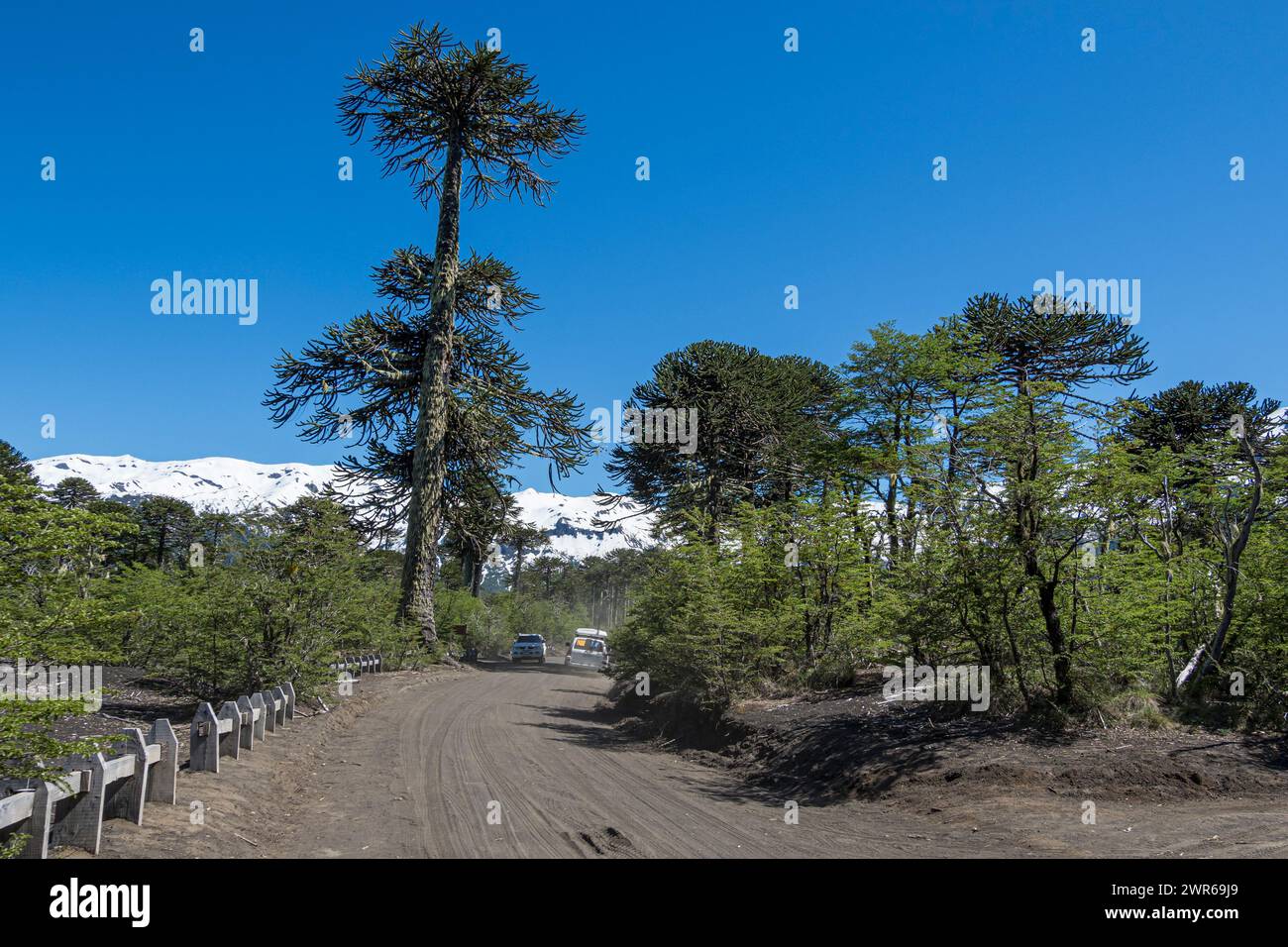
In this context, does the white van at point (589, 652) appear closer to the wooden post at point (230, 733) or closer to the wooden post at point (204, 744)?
the wooden post at point (230, 733)

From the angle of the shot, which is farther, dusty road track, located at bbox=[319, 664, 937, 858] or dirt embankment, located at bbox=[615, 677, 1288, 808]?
dirt embankment, located at bbox=[615, 677, 1288, 808]

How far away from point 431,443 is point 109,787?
20249 mm

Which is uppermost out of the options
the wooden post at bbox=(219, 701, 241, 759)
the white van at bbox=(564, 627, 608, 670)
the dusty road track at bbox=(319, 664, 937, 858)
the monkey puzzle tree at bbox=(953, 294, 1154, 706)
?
the monkey puzzle tree at bbox=(953, 294, 1154, 706)

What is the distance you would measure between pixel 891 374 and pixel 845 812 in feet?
57.9

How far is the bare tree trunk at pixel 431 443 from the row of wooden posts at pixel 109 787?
55.2 feet

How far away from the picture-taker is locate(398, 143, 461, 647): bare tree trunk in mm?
25531

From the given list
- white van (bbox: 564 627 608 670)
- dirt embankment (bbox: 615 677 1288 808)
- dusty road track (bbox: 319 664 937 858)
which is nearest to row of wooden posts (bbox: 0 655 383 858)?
dusty road track (bbox: 319 664 937 858)

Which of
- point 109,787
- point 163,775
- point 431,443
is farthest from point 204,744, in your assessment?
point 431,443

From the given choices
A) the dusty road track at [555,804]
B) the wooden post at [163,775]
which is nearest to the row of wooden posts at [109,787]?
the wooden post at [163,775]

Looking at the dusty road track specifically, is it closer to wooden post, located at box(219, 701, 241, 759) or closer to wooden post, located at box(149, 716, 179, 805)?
wooden post, located at box(149, 716, 179, 805)

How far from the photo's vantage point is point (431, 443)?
83.9ft

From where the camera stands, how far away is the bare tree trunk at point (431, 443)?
25.5 meters

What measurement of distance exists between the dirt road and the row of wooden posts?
8.9 inches
